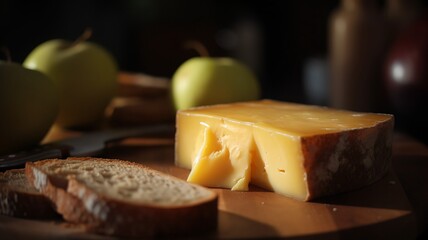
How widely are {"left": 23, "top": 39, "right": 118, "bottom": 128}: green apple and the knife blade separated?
0.13 meters

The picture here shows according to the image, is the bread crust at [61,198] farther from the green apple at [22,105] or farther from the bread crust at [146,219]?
the green apple at [22,105]

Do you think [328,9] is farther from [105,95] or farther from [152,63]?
[105,95]

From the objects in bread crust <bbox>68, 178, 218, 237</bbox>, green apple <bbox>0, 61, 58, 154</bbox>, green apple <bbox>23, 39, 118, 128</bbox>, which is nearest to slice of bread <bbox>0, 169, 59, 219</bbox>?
bread crust <bbox>68, 178, 218, 237</bbox>

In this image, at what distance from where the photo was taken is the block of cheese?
4.57 feet

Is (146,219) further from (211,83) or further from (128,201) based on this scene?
(211,83)

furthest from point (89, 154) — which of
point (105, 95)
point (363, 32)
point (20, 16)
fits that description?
point (20, 16)

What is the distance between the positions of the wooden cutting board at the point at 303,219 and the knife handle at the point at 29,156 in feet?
1.33

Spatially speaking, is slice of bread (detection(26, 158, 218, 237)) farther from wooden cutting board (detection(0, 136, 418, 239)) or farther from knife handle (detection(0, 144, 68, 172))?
knife handle (detection(0, 144, 68, 172))

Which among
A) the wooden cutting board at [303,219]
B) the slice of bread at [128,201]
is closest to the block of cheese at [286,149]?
the wooden cutting board at [303,219]

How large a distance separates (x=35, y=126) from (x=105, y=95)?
1.48 ft

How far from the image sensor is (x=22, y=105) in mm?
1745

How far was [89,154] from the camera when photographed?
177cm

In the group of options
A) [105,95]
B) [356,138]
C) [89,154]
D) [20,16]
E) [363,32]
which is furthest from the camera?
[20,16]

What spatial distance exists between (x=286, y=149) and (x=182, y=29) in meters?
3.43
